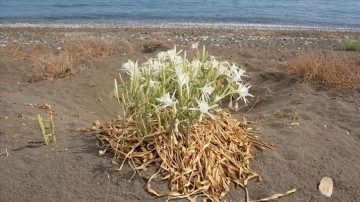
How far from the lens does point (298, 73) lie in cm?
627

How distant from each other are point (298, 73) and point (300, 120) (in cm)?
217

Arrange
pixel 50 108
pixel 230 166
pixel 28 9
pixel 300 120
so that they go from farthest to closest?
pixel 28 9 < pixel 50 108 < pixel 300 120 < pixel 230 166

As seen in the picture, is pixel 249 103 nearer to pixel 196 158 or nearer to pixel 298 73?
pixel 298 73

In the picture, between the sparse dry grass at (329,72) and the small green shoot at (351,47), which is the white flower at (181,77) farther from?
the small green shoot at (351,47)

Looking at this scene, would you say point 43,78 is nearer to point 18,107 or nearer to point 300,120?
point 18,107

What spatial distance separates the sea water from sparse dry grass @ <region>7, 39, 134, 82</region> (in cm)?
1032

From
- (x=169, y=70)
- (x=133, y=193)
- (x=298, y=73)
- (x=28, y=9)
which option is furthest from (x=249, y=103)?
(x=28, y=9)

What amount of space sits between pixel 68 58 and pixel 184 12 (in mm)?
14802

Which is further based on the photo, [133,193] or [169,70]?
[169,70]

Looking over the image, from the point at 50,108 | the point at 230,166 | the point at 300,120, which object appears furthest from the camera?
the point at 50,108

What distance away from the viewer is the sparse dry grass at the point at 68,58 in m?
6.54

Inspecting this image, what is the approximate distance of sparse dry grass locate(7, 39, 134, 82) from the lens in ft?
21.5

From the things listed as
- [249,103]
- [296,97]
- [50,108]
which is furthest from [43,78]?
[296,97]

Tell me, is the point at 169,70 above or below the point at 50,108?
above
